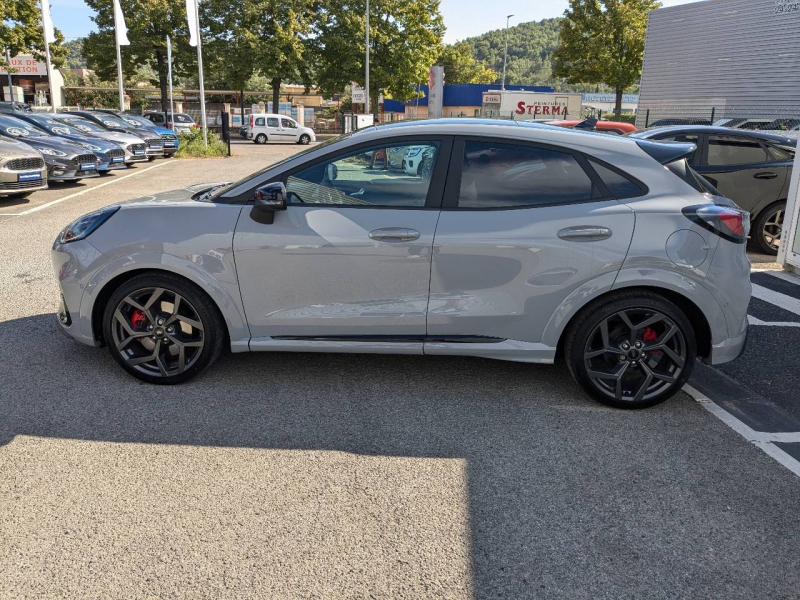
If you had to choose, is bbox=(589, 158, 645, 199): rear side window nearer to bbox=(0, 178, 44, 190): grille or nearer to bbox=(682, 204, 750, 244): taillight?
bbox=(682, 204, 750, 244): taillight

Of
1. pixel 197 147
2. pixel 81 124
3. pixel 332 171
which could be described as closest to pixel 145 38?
pixel 197 147

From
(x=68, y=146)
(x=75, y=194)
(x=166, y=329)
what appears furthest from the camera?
(x=68, y=146)

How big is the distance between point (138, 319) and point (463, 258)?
2026 millimetres

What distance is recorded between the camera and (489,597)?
253cm

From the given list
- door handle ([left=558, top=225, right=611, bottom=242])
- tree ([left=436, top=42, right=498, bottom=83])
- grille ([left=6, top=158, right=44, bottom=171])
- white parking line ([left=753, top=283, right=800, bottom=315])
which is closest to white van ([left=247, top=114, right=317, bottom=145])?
grille ([left=6, top=158, right=44, bottom=171])

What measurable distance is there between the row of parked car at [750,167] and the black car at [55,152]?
11556 millimetres

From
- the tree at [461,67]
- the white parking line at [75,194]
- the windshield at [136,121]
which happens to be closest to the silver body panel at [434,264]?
the white parking line at [75,194]

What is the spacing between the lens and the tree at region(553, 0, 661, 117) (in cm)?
4238

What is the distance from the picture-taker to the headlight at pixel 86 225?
4.25 meters

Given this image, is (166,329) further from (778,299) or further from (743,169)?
(743,169)

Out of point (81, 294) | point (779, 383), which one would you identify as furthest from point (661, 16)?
point (81, 294)

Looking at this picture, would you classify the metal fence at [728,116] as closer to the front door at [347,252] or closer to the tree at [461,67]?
the front door at [347,252]

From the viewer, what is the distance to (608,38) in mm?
42562

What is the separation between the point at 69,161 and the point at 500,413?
44.7 ft
